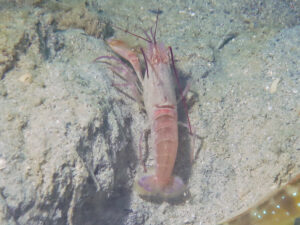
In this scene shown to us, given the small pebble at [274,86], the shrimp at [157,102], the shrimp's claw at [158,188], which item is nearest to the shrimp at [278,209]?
the shrimp's claw at [158,188]

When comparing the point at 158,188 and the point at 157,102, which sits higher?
the point at 157,102

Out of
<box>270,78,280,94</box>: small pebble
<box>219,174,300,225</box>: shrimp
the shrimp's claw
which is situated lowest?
the shrimp's claw

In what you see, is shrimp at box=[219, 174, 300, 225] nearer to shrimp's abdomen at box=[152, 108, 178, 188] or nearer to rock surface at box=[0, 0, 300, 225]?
rock surface at box=[0, 0, 300, 225]

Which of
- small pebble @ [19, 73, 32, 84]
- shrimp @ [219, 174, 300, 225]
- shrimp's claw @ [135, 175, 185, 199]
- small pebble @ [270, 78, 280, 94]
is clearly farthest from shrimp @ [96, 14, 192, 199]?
small pebble @ [270, 78, 280, 94]

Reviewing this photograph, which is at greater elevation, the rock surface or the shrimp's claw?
the rock surface

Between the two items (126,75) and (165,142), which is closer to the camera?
(165,142)

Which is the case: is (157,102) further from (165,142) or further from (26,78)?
(26,78)

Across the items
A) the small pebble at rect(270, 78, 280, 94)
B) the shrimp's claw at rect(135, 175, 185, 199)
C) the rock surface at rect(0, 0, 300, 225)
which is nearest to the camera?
the rock surface at rect(0, 0, 300, 225)

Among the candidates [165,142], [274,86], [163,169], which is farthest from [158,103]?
[274,86]
